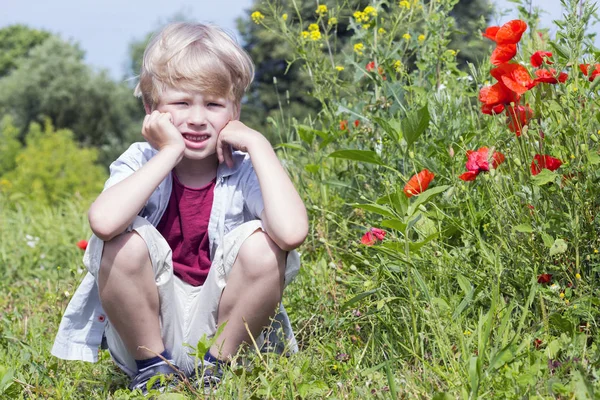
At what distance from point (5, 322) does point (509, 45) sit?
190cm

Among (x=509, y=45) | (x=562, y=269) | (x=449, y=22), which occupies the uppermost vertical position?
(x=509, y=45)

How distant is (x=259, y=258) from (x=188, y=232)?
1.09 ft

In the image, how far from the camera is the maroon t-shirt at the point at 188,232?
2.13 meters

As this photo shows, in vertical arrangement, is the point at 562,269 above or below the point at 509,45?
below

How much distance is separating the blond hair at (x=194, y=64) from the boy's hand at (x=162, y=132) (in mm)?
88

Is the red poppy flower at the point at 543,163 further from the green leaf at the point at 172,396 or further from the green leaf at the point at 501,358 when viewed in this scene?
the green leaf at the point at 172,396

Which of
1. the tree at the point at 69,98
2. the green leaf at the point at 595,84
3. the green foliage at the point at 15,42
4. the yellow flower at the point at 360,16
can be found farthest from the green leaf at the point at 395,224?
the green foliage at the point at 15,42

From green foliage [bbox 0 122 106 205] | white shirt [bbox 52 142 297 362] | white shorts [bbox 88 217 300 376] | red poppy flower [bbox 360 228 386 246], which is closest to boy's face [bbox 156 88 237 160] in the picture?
white shirt [bbox 52 142 297 362]

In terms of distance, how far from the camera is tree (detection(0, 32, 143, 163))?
1057 inches

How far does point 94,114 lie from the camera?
2756 cm

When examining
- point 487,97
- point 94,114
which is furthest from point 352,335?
point 94,114

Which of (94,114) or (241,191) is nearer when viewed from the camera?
(241,191)

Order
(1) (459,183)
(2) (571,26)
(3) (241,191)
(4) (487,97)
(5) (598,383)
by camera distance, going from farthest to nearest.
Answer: (3) (241,191), (1) (459,183), (4) (487,97), (2) (571,26), (5) (598,383)

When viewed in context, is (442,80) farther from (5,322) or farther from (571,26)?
(5,322)
